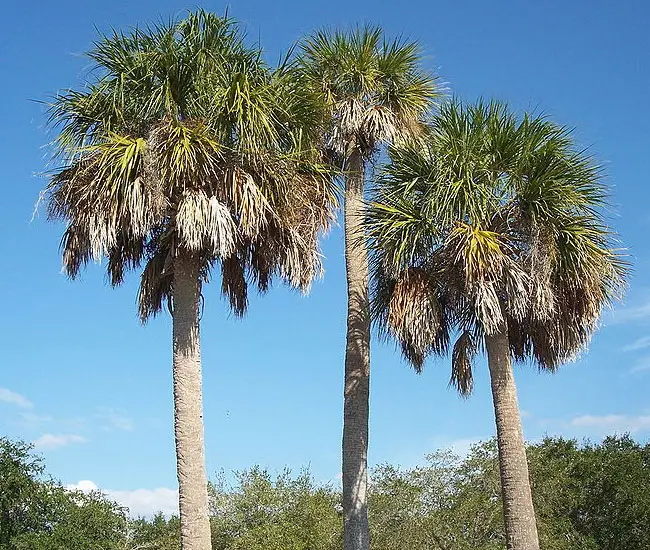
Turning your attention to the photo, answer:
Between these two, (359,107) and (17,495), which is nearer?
(359,107)

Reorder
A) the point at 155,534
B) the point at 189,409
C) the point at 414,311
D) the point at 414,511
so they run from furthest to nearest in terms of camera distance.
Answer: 1. the point at 155,534
2. the point at 414,511
3. the point at 414,311
4. the point at 189,409

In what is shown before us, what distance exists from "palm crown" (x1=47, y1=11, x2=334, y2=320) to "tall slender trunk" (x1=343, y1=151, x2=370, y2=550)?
1.51 metres

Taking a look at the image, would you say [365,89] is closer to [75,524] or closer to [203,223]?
[203,223]

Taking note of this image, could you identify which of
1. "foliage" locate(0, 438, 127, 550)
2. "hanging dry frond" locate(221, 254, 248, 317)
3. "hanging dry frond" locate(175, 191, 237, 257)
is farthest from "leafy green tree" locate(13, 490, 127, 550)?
"hanging dry frond" locate(175, 191, 237, 257)

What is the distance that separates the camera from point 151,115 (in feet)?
35.3

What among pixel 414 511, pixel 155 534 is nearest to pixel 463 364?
pixel 414 511

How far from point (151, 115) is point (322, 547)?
763 inches

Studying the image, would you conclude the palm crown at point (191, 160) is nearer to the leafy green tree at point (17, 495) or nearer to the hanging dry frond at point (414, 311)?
the hanging dry frond at point (414, 311)

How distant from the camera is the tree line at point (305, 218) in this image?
1028cm

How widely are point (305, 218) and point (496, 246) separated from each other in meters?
2.70

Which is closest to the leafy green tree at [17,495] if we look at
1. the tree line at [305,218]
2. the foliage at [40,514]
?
the foliage at [40,514]

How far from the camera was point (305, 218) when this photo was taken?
11328 millimetres

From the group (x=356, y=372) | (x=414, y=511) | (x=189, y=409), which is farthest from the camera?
(x=414, y=511)

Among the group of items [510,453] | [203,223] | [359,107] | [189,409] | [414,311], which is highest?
[359,107]
